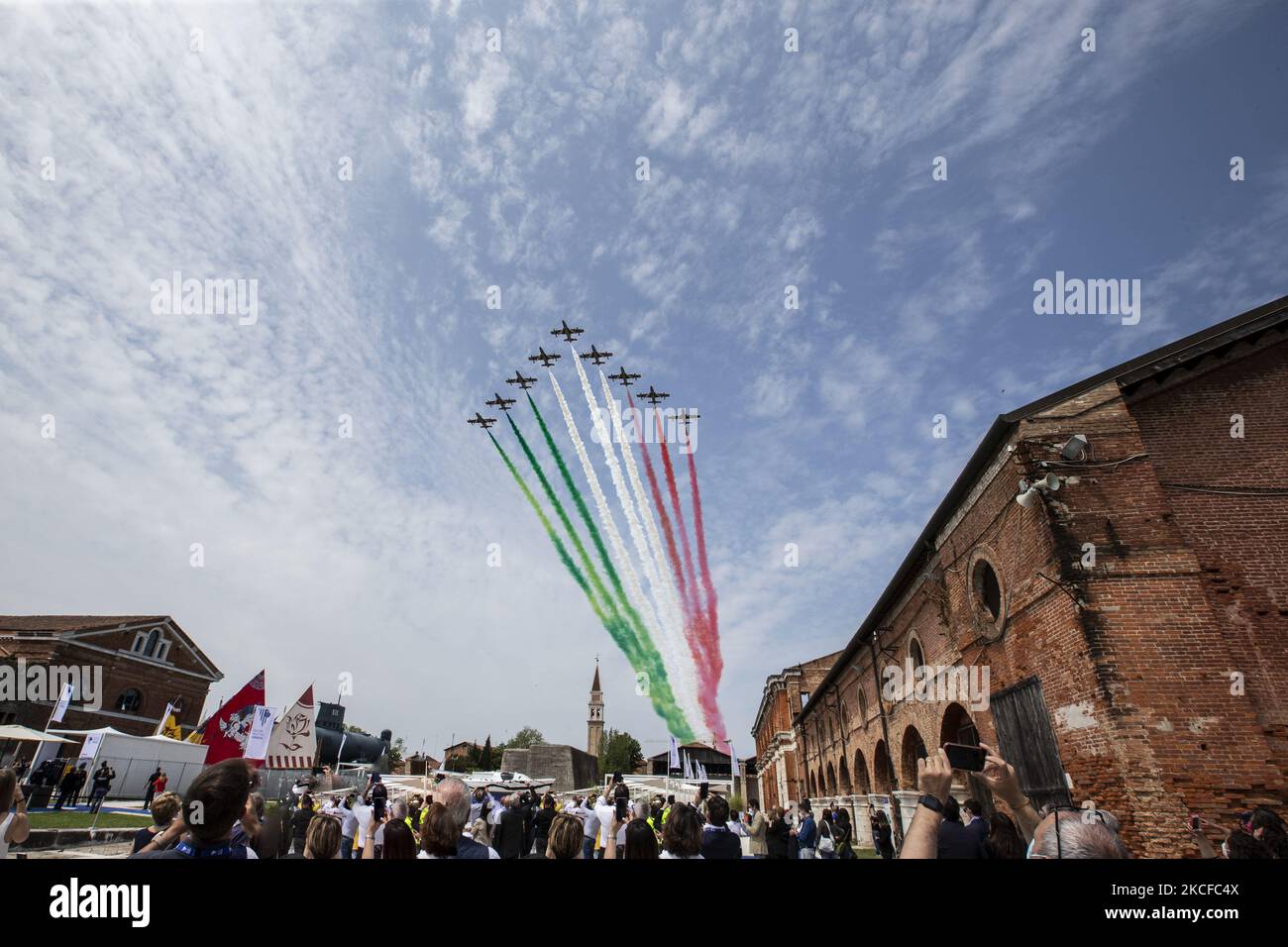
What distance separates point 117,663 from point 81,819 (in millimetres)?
17557

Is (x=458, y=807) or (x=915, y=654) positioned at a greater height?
(x=458, y=807)

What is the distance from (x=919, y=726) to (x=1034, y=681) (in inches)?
282

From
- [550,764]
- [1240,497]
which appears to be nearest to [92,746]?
[1240,497]

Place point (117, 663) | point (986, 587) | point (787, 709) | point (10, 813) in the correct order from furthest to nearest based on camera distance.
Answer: point (787, 709)
point (117, 663)
point (986, 587)
point (10, 813)

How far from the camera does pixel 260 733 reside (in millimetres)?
17969

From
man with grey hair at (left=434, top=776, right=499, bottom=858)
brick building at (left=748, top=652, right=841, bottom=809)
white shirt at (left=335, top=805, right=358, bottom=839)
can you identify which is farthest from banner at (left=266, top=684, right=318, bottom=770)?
brick building at (left=748, top=652, right=841, bottom=809)

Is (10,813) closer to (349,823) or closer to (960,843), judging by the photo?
(349,823)

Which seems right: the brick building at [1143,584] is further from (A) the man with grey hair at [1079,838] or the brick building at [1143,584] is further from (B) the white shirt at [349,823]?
(B) the white shirt at [349,823]

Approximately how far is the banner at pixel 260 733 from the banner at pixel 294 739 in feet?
3.73

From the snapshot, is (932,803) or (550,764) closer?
(932,803)

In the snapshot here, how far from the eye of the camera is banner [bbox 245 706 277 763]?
1767 centimetres

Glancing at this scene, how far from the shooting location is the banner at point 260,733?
17672 millimetres

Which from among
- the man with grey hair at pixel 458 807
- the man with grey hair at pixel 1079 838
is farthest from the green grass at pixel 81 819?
the man with grey hair at pixel 1079 838
